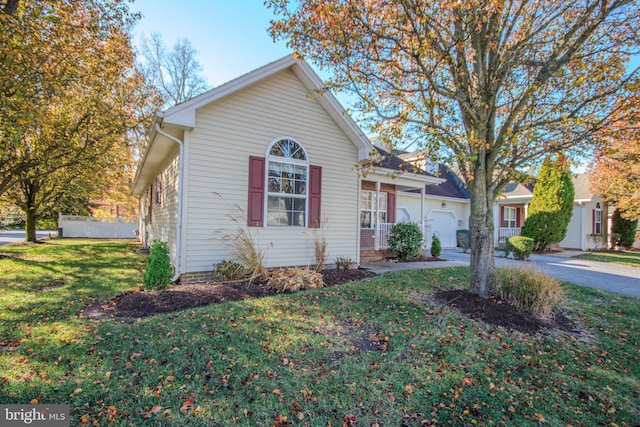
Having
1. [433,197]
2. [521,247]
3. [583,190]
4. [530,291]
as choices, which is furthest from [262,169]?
[583,190]

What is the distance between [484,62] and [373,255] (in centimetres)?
694

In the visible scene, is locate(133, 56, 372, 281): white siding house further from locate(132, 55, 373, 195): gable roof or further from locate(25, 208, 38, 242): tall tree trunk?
locate(25, 208, 38, 242): tall tree trunk

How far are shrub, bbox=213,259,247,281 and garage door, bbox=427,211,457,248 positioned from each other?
11.6 m

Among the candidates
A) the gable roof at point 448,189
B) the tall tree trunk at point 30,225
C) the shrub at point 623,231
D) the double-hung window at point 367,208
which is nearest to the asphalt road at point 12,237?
the tall tree trunk at point 30,225

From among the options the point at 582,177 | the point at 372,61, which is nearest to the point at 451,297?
the point at 372,61

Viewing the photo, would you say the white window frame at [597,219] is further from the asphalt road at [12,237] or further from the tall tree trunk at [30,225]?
the asphalt road at [12,237]

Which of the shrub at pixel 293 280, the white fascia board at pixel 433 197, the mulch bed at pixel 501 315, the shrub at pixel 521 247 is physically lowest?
the mulch bed at pixel 501 315

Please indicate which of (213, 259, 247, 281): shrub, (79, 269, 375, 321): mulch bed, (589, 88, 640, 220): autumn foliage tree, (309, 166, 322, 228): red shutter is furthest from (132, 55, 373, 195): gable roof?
(589, 88, 640, 220): autumn foliage tree

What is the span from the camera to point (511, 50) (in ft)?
15.8

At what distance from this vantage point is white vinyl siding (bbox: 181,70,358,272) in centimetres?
627

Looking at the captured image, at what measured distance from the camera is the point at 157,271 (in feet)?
18.1

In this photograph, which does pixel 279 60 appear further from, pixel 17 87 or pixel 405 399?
pixel 405 399

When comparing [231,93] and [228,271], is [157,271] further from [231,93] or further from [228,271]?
[231,93]

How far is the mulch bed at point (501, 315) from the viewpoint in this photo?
14.9 feet
